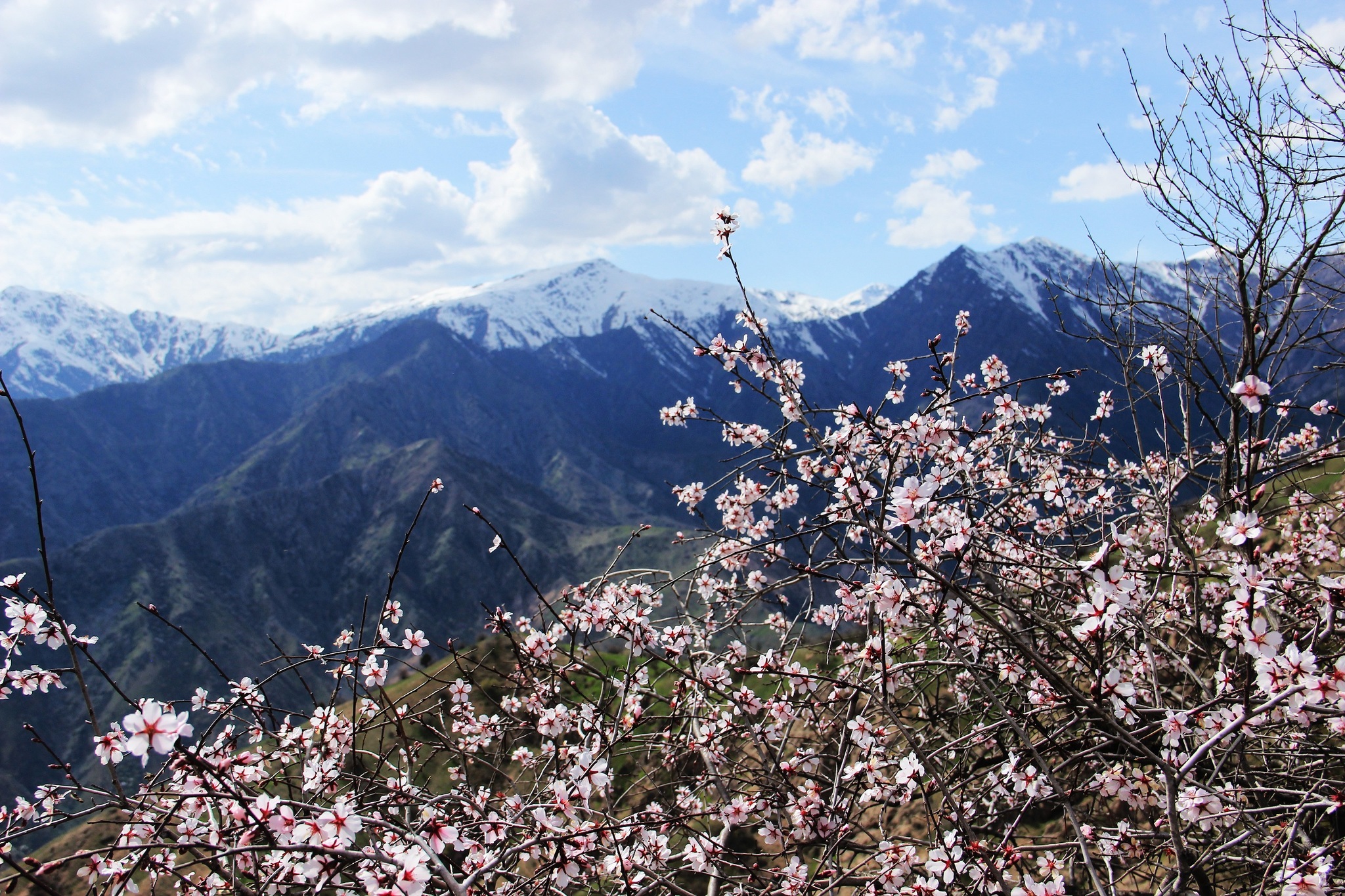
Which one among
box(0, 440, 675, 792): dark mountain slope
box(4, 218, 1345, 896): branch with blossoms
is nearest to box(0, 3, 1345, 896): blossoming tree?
box(4, 218, 1345, 896): branch with blossoms

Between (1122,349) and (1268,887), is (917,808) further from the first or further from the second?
(1122,349)

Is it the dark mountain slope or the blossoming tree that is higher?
the blossoming tree

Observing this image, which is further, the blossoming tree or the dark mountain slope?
the dark mountain slope

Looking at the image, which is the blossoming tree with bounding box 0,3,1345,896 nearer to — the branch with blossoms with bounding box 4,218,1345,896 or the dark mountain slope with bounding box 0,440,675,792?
the branch with blossoms with bounding box 4,218,1345,896

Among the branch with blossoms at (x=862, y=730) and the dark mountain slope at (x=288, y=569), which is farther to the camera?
the dark mountain slope at (x=288, y=569)

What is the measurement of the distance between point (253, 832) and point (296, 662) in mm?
1335

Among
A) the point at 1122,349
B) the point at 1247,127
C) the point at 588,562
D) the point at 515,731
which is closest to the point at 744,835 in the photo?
the point at 515,731

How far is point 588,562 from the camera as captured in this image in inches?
6112

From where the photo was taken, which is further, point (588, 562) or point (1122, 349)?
point (588, 562)

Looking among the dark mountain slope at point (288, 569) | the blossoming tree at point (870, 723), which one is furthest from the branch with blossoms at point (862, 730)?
the dark mountain slope at point (288, 569)

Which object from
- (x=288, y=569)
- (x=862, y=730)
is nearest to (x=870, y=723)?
(x=862, y=730)

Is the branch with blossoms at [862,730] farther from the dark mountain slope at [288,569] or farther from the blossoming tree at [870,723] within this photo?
the dark mountain slope at [288,569]

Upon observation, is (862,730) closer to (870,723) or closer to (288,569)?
(870,723)

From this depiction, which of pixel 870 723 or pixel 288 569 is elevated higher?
pixel 870 723
